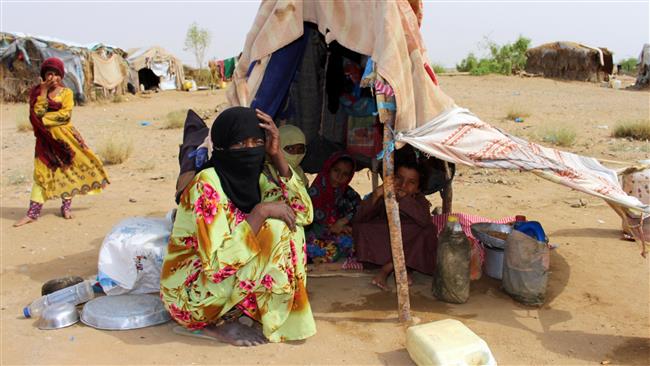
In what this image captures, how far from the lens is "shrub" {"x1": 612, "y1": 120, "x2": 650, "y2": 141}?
31.4 feet

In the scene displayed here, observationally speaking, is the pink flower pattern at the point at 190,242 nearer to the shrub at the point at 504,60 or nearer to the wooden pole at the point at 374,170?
the wooden pole at the point at 374,170

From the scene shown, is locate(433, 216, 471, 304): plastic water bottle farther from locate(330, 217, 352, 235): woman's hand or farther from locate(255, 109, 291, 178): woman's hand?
locate(255, 109, 291, 178): woman's hand

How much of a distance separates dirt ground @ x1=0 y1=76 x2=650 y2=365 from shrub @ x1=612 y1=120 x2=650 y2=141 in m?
1.10

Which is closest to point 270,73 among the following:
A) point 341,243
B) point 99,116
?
point 341,243

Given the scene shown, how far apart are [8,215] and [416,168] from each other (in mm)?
4977

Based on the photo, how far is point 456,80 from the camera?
22.3 metres

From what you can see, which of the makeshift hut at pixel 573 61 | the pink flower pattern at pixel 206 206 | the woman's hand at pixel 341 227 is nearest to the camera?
the pink flower pattern at pixel 206 206

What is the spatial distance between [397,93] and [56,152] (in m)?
4.35

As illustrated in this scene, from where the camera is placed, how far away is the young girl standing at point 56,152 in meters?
5.70

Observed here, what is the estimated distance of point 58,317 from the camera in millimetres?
3393

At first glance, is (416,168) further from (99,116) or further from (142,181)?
(99,116)

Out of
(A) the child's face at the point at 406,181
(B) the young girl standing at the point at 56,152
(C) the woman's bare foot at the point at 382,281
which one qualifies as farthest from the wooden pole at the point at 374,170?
(B) the young girl standing at the point at 56,152

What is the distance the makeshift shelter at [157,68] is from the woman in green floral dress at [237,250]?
2326 cm

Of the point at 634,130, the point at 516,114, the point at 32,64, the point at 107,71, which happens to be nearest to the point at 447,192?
the point at 634,130
